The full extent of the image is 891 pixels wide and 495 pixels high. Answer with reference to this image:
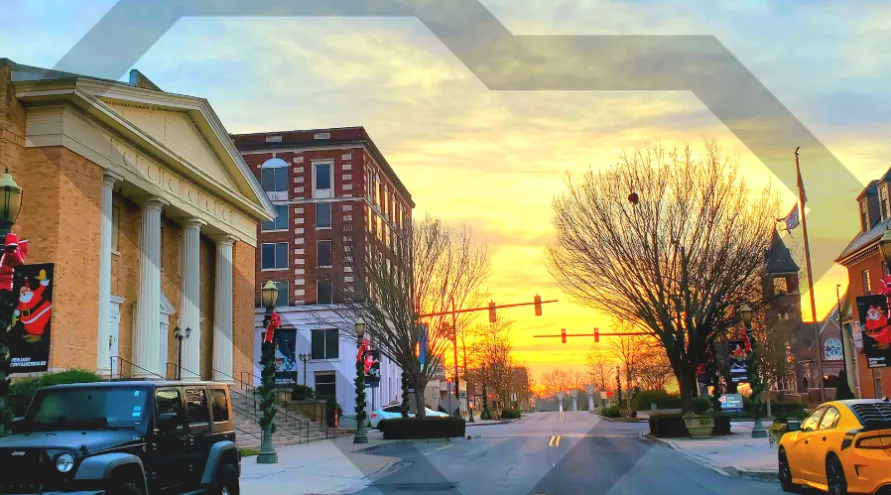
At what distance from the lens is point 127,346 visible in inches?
1320

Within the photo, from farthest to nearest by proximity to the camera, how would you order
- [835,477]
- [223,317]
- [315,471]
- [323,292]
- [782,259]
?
[782,259] < [323,292] < [223,317] < [315,471] < [835,477]

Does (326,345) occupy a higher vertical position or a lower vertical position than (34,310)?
higher

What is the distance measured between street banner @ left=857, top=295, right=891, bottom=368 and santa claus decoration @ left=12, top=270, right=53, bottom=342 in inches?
674

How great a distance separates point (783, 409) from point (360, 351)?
30549 millimetres

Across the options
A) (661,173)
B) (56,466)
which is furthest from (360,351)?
(56,466)

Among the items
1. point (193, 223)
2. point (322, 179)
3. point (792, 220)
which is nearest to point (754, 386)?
point (792, 220)

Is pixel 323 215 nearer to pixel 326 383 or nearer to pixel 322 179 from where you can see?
pixel 322 179

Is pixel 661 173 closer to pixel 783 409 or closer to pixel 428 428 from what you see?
pixel 428 428

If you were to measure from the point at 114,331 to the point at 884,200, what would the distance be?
34.5 meters

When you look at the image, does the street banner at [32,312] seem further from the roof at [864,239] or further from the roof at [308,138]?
the roof at [308,138]

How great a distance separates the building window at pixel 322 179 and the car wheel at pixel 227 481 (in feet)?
156

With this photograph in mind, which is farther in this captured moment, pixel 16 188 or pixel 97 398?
pixel 16 188

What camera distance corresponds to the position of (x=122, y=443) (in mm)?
10383

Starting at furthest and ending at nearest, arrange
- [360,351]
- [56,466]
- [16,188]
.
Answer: [360,351] < [16,188] < [56,466]
